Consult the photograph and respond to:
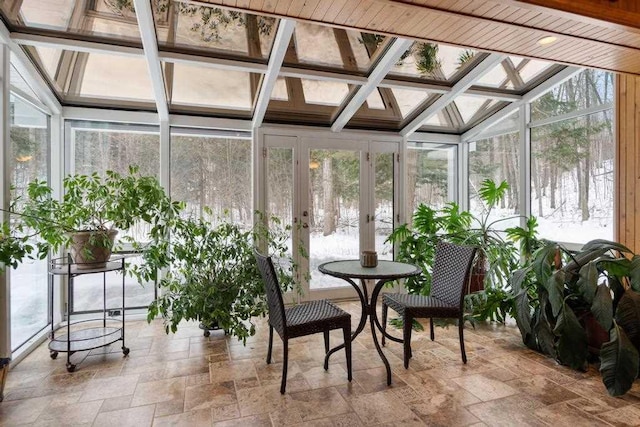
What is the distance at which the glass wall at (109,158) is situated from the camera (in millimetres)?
3746

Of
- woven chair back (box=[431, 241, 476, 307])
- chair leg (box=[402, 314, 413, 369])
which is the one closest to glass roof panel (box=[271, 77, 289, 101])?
woven chair back (box=[431, 241, 476, 307])

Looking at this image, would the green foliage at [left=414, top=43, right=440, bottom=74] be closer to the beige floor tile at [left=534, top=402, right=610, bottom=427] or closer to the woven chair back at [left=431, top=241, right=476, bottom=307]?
the woven chair back at [left=431, top=241, right=476, bottom=307]

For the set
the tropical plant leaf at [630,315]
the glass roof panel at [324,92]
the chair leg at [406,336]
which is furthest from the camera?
the glass roof panel at [324,92]

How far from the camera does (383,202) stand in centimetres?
483

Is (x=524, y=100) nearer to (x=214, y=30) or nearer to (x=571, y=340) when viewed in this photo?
(x=571, y=340)

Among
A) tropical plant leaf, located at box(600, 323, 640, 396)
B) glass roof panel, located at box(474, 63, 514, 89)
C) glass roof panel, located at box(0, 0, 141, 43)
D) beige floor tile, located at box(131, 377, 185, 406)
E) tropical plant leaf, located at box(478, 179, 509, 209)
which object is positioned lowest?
beige floor tile, located at box(131, 377, 185, 406)

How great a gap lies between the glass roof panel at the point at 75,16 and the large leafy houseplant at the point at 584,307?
11.7 feet

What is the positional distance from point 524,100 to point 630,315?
2.72 metres

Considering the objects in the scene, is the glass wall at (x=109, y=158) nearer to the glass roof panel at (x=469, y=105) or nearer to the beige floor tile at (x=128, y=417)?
the beige floor tile at (x=128, y=417)

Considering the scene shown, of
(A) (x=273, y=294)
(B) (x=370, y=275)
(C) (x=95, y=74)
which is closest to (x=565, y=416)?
(B) (x=370, y=275)

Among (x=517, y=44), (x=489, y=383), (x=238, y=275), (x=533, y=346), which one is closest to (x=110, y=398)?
(x=238, y=275)

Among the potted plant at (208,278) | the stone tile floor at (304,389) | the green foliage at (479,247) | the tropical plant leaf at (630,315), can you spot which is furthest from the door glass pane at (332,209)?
the tropical plant leaf at (630,315)

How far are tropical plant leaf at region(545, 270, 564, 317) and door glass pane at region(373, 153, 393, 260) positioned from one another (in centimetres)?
224

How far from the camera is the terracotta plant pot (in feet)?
9.35
